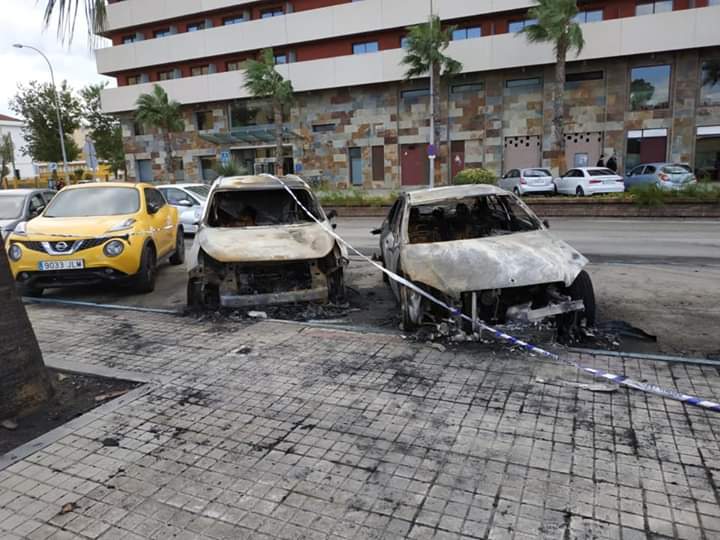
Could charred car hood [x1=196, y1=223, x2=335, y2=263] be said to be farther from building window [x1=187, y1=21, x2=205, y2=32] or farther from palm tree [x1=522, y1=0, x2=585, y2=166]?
building window [x1=187, y1=21, x2=205, y2=32]

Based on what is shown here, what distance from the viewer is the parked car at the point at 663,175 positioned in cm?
2109

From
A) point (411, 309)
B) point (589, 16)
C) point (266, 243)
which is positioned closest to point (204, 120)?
point (589, 16)

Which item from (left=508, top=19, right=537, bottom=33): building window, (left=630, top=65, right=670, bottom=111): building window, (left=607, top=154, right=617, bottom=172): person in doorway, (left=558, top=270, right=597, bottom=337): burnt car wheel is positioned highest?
(left=508, top=19, right=537, bottom=33): building window

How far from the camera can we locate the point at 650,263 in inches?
394

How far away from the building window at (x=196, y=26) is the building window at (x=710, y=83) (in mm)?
32835

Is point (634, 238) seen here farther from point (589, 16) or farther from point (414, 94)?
point (414, 94)

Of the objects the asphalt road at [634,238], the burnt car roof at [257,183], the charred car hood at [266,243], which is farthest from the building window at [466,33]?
the charred car hood at [266,243]

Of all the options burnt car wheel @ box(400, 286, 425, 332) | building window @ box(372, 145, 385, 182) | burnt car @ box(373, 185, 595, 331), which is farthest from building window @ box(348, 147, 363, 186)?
burnt car wheel @ box(400, 286, 425, 332)

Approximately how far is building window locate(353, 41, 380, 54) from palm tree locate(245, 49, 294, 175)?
201 inches

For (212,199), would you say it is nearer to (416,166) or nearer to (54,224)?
(54,224)

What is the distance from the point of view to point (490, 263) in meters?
5.38

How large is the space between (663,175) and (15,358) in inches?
956

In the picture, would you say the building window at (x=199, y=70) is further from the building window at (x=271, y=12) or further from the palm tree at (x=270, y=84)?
the palm tree at (x=270, y=84)

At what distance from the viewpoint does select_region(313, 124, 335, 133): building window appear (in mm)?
36328
